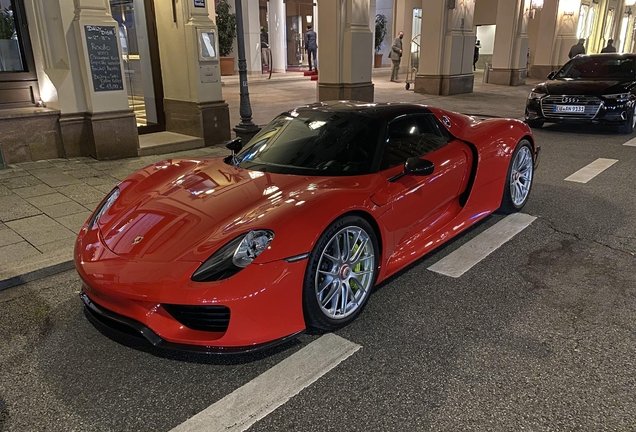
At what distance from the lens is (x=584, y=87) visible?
9.38 meters

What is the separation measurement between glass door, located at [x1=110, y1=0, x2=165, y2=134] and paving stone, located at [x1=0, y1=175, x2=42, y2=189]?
9.67 ft

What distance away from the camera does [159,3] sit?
28.7 ft

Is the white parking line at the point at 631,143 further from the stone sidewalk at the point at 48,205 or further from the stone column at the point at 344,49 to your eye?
the stone sidewalk at the point at 48,205

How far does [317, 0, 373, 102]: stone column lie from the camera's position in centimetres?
1161

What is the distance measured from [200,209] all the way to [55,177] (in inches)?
181

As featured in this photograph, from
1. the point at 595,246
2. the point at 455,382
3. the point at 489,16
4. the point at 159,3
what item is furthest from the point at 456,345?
the point at 489,16

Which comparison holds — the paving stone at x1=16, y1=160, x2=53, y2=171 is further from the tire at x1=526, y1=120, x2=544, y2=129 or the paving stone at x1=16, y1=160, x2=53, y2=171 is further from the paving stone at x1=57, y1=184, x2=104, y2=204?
the tire at x1=526, y1=120, x2=544, y2=129

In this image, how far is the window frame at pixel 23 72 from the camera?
7285 millimetres

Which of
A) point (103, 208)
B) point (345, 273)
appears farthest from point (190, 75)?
point (345, 273)

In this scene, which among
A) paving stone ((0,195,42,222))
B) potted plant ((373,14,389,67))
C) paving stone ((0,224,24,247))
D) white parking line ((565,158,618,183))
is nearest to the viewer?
paving stone ((0,224,24,247))

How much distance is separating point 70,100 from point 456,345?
6.82m

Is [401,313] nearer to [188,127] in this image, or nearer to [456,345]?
[456,345]

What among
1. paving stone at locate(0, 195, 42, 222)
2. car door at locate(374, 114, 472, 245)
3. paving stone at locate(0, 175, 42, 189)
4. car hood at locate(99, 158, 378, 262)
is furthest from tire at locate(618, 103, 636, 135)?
paving stone at locate(0, 175, 42, 189)

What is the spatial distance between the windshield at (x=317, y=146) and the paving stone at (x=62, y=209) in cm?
243
